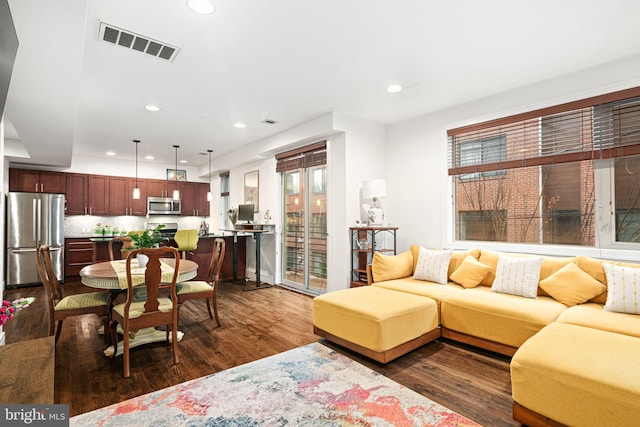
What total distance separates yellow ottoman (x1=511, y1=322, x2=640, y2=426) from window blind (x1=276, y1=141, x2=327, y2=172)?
11.9ft

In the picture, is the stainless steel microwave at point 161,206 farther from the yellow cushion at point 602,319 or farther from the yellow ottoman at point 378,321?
the yellow cushion at point 602,319

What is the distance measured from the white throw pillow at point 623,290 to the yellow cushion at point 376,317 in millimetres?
1399

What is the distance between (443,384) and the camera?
243 cm

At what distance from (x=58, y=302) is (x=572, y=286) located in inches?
184

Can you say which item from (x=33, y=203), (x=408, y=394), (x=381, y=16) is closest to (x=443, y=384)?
(x=408, y=394)

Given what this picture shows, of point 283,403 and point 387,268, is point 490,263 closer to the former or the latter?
point 387,268

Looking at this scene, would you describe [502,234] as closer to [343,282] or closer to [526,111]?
[526,111]

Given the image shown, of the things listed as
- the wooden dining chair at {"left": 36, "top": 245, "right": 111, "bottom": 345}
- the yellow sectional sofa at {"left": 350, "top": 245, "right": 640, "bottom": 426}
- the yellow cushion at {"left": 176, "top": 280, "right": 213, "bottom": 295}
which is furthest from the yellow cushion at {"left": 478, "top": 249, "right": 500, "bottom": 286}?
the wooden dining chair at {"left": 36, "top": 245, "right": 111, "bottom": 345}

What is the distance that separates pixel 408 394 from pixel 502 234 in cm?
259

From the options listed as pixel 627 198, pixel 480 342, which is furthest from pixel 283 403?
pixel 627 198

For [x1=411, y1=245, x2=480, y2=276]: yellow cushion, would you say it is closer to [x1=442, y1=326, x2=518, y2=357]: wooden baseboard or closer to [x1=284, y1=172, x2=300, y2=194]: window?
[x1=442, y1=326, x2=518, y2=357]: wooden baseboard

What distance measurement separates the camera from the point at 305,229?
557cm

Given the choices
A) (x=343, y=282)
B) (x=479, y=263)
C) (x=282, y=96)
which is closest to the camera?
(x=479, y=263)

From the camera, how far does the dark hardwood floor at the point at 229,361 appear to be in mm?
2268
